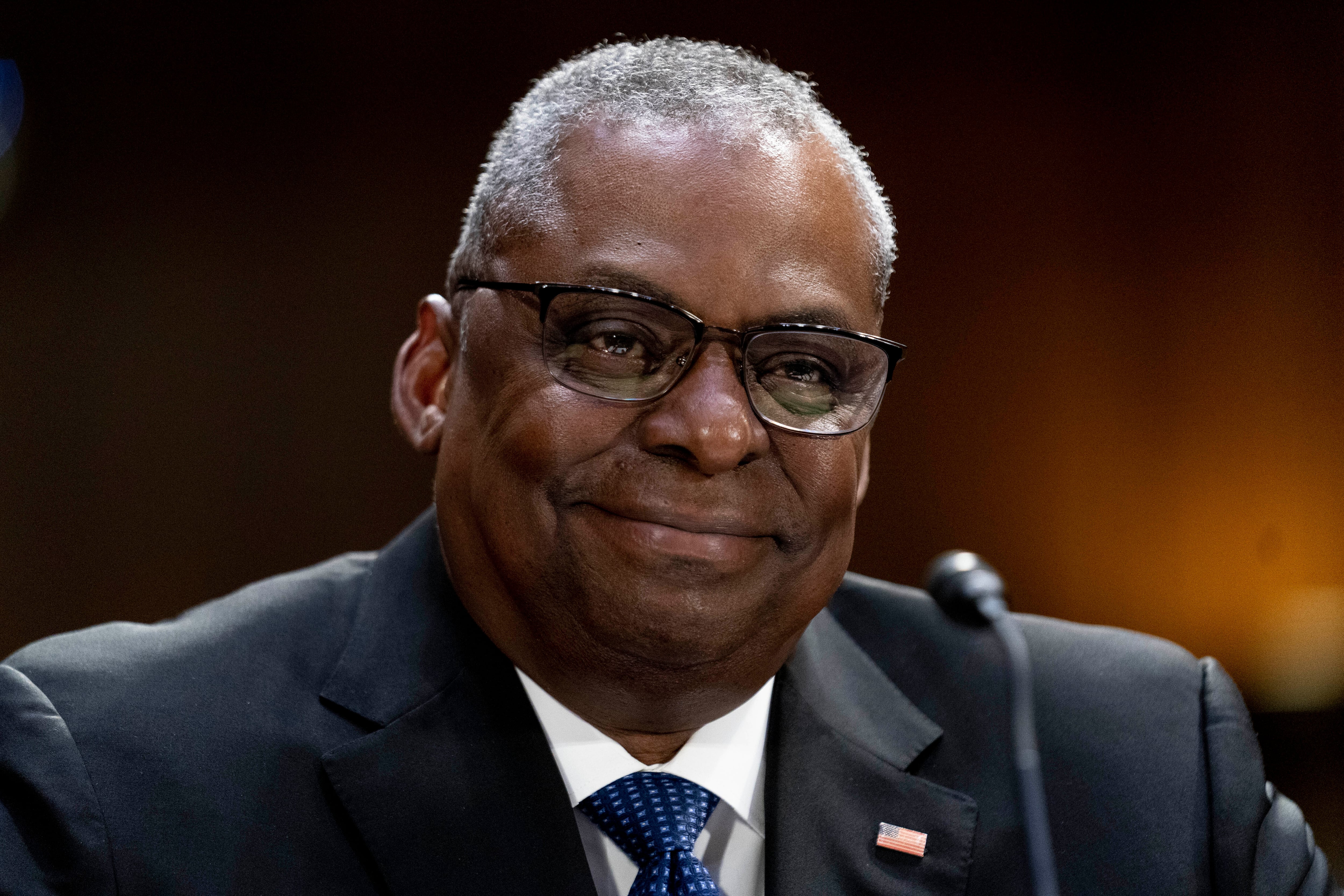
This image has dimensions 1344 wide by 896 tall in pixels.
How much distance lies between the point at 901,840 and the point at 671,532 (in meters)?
0.59

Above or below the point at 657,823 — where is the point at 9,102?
above

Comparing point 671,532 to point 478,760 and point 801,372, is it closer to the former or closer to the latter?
point 801,372

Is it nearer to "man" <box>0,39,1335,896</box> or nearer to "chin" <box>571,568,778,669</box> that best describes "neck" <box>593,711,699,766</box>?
"man" <box>0,39,1335,896</box>

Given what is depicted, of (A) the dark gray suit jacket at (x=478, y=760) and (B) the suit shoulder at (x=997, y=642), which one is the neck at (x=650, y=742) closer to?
(A) the dark gray suit jacket at (x=478, y=760)

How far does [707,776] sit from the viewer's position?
5.42 ft

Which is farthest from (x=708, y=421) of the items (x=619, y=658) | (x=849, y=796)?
(x=849, y=796)

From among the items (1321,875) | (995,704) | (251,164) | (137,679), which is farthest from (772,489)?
(251,164)

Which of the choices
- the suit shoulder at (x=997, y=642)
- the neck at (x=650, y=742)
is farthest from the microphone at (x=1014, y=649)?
the neck at (x=650, y=742)

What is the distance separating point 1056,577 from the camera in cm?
364

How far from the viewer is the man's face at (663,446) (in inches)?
55.6

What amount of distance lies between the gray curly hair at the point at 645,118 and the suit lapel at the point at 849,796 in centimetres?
62

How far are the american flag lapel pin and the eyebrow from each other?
71 centimetres

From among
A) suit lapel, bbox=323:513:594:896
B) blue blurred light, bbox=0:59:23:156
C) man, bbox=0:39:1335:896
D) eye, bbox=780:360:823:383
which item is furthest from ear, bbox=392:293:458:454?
blue blurred light, bbox=0:59:23:156

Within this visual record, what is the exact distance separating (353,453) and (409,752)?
207cm
